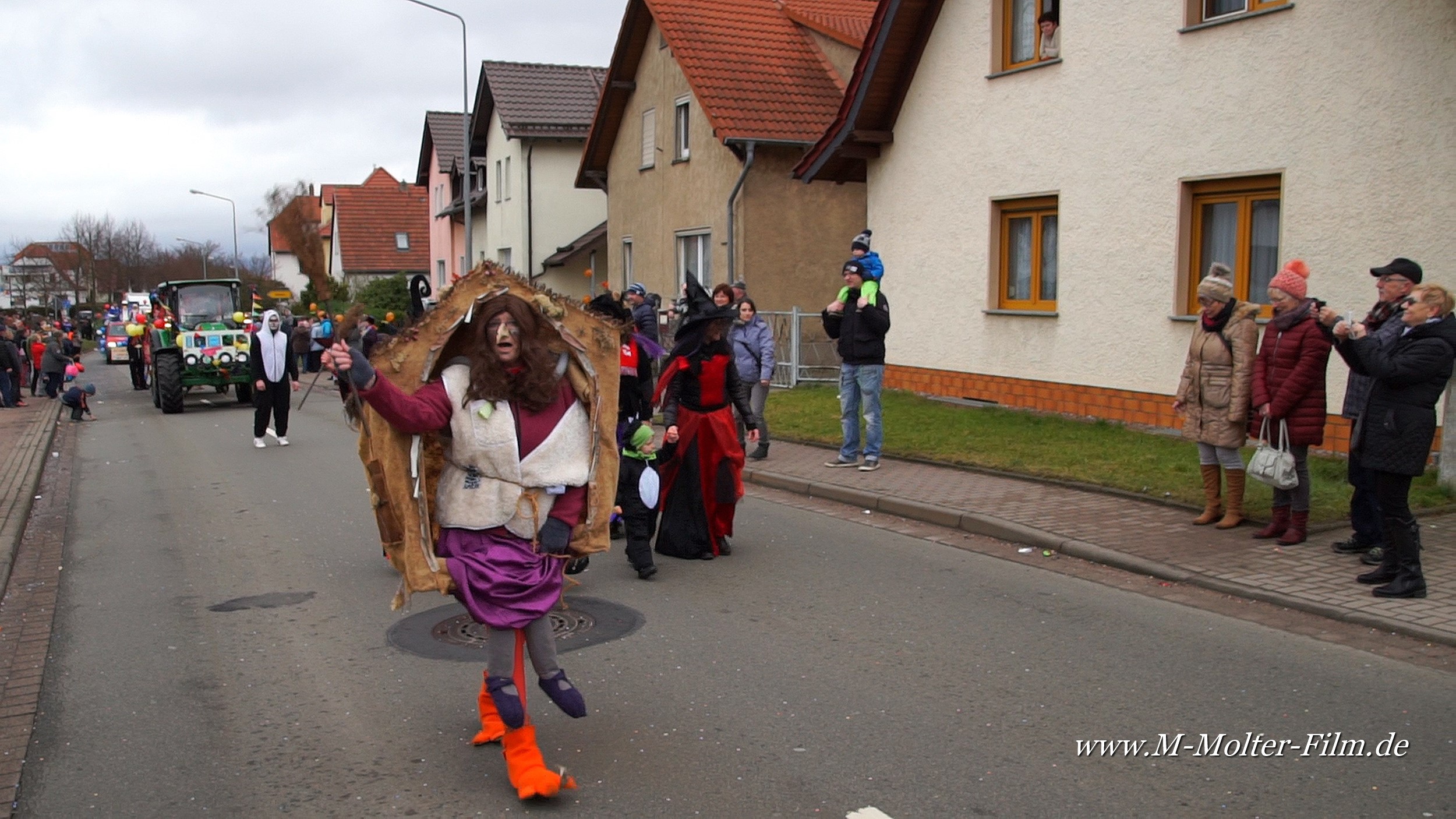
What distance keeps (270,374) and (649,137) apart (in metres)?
12.1

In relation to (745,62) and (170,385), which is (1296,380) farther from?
(170,385)

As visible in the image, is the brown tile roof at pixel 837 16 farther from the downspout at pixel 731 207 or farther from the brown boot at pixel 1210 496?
the brown boot at pixel 1210 496

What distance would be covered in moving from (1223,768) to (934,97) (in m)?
12.9

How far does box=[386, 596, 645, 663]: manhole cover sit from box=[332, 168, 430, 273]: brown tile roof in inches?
2018

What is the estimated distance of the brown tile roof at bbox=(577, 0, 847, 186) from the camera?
68.2ft

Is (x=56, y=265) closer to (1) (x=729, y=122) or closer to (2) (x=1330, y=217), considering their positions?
(1) (x=729, y=122)

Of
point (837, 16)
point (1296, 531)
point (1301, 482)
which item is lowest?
point (1296, 531)

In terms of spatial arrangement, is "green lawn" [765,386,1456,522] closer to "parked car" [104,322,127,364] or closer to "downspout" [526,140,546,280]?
"downspout" [526,140,546,280]

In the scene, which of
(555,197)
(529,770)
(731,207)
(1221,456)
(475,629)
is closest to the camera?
(529,770)

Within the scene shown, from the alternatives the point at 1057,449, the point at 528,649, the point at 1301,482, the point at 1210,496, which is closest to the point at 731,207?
the point at 1057,449

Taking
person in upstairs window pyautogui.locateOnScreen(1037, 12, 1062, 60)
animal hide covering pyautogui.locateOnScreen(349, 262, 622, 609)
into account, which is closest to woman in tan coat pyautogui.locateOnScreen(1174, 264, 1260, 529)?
animal hide covering pyautogui.locateOnScreen(349, 262, 622, 609)

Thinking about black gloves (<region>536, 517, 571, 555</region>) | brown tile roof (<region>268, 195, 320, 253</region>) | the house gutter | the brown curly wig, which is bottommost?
black gloves (<region>536, 517, 571, 555</region>)

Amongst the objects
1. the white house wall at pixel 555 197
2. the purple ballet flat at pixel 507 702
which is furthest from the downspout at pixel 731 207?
the purple ballet flat at pixel 507 702

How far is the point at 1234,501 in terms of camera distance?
833 centimetres
